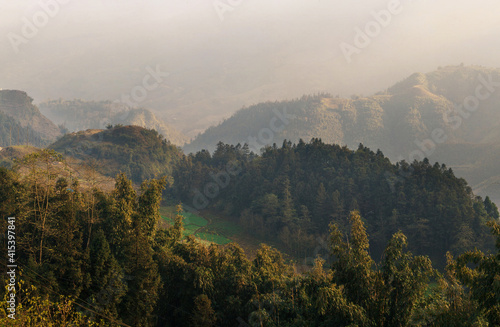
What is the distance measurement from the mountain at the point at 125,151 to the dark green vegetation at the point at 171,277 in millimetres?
60559

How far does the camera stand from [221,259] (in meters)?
21.5

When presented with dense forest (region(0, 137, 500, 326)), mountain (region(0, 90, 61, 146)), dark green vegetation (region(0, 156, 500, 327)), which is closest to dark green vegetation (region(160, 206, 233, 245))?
dense forest (region(0, 137, 500, 326))

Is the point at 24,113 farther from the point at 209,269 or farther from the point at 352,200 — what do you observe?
the point at 209,269

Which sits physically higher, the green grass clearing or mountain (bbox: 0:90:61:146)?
mountain (bbox: 0:90:61:146)

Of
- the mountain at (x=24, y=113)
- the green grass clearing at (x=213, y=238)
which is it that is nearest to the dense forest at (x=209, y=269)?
the green grass clearing at (x=213, y=238)

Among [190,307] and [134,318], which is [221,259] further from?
[134,318]

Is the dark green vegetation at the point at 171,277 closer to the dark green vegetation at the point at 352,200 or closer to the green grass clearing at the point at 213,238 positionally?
the green grass clearing at the point at 213,238

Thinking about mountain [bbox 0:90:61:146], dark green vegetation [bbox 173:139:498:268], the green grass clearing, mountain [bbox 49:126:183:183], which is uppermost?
mountain [bbox 0:90:61:146]

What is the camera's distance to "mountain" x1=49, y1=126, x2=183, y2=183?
84.2 m

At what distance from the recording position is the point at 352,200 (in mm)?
49500

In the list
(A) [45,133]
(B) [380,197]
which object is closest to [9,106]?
(A) [45,133]

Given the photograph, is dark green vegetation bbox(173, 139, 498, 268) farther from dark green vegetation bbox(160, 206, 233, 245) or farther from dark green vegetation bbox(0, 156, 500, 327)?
dark green vegetation bbox(0, 156, 500, 327)

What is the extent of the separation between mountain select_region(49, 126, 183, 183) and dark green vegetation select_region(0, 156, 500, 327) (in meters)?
60.6

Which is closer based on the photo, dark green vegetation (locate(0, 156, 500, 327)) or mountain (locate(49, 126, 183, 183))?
dark green vegetation (locate(0, 156, 500, 327))
